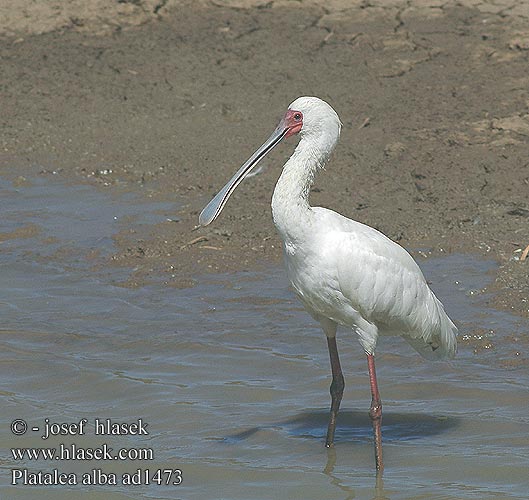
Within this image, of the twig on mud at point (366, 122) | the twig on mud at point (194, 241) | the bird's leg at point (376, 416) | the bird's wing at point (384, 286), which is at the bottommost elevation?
the twig on mud at point (194, 241)

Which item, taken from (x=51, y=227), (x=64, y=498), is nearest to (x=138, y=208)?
(x=51, y=227)

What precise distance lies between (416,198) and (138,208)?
2.38 m

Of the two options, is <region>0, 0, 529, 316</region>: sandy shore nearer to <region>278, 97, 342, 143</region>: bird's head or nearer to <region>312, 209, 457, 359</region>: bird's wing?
<region>312, 209, 457, 359</region>: bird's wing

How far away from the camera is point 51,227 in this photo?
10562 mm

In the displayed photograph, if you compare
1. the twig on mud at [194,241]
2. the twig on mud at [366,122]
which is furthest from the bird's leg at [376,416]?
the twig on mud at [366,122]

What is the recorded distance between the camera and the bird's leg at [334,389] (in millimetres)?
7086

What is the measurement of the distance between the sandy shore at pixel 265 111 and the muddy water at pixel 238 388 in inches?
15.6

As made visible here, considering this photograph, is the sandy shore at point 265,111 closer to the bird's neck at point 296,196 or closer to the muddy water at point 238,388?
the muddy water at point 238,388

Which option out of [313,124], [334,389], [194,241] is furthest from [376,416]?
[194,241]

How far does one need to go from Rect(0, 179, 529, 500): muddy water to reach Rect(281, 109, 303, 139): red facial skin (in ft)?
5.71

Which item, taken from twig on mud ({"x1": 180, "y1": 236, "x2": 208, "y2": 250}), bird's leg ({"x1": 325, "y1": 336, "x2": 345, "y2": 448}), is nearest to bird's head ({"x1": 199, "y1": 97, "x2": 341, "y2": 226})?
bird's leg ({"x1": 325, "y1": 336, "x2": 345, "y2": 448})

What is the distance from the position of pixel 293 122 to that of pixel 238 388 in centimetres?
188

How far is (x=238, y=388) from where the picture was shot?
307 inches

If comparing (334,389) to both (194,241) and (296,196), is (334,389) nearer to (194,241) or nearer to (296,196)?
(296,196)
